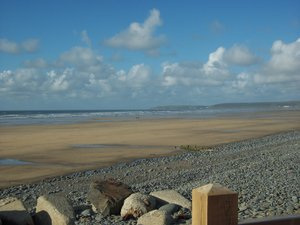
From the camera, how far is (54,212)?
7.21m

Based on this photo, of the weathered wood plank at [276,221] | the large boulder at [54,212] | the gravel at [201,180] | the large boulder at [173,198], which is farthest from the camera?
the large boulder at [173,198]

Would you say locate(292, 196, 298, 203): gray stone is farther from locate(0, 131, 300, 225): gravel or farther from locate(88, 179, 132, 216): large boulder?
locate(88, 179, 132, 216): large boulder

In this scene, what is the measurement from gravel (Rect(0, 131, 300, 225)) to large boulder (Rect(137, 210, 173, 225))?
0.44m

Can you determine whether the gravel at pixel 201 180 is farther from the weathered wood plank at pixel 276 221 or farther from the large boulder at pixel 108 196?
the weathered wood plank at pixel 276 221

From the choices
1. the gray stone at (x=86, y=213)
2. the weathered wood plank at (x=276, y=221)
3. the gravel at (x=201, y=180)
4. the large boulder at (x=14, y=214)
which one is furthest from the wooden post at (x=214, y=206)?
the gray stone at (x=86, y=213)

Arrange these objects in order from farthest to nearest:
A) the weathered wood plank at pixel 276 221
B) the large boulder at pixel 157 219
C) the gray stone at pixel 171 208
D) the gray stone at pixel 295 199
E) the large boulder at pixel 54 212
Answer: the gray stone at pixel 295 199 → the gray stone at pixel 171 208 → the large boulder at pixel 54 212 → the large boulder at pixel 157 219 → the weathered wood plank at pixel 276 221

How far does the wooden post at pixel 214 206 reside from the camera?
7.09ft

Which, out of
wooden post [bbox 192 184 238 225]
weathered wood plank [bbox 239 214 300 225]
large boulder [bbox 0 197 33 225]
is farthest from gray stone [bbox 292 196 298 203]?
wooden post [bbox 192 184 238 225]

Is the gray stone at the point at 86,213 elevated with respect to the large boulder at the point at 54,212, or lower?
lower

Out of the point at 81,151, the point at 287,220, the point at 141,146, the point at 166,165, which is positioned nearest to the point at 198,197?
the point at 287,220

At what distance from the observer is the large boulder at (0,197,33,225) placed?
6.83 meters

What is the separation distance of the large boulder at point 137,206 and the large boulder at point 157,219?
2.68ft

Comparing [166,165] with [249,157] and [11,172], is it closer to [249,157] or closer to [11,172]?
[249,157]

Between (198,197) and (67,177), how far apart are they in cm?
1280
